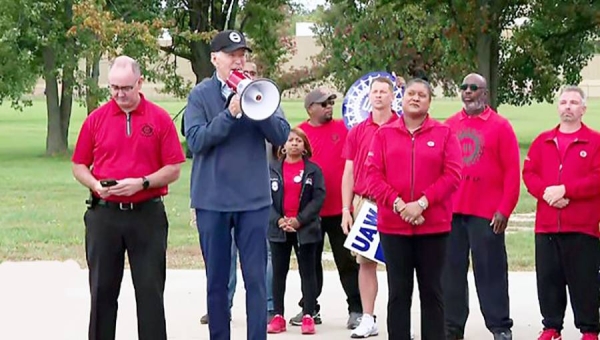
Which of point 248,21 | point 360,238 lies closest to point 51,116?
point 248,21

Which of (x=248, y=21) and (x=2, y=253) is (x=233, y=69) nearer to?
(x=2, y=253)

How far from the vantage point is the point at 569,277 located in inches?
321

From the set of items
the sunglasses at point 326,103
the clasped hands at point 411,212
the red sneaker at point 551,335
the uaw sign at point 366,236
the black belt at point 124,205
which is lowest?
the red sneaker at point 551,335

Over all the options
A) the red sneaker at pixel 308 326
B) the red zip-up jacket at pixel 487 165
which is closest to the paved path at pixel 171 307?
the red sneaker at pixel 308 326

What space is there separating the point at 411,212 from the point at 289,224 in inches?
76.8

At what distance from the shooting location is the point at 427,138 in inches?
289

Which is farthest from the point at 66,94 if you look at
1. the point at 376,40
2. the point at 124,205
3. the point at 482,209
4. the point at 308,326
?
the point at 124,205

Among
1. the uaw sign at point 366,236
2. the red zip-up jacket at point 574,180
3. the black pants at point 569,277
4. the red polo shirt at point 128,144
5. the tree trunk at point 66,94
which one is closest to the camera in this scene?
the red polo shirt at point 128,144

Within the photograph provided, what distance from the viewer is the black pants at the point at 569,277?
26.5 feet

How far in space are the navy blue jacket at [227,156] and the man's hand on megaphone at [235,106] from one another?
11 centimetres

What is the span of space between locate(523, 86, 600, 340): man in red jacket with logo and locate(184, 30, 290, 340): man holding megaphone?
2.09 meters

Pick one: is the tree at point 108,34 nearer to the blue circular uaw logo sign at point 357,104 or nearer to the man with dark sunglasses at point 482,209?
the blue circular uaw logo sign at point 357,104

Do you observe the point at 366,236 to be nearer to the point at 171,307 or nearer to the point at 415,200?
the point at 415,200

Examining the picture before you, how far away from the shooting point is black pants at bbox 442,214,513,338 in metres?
8.38
